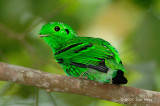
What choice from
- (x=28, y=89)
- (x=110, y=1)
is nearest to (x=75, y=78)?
(x=28, y=89)

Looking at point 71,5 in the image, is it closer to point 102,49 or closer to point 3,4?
point 3,4

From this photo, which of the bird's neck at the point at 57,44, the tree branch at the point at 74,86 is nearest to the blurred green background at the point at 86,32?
the bird's neck at the point at 57,44

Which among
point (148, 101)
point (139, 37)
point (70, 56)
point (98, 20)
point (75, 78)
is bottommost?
point (148, 101)

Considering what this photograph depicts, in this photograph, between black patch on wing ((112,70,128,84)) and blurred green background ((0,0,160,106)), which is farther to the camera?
blurred green background ((0,0,160,106))

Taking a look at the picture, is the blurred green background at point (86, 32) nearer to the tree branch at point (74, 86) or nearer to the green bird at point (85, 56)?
the green bird at point (85, 56)

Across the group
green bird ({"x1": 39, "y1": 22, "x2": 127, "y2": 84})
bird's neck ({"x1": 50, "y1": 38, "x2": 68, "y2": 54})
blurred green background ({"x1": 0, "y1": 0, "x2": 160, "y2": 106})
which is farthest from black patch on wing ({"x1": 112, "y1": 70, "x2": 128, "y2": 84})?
blurred green background ({"x1": 0, "y1": 0, "x2": 160, "y2": 106})

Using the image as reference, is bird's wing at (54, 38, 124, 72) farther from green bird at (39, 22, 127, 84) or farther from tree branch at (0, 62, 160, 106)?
tree branch at (0, 62, 160, 106)

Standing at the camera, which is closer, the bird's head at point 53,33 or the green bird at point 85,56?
the green bird at point 85,56
